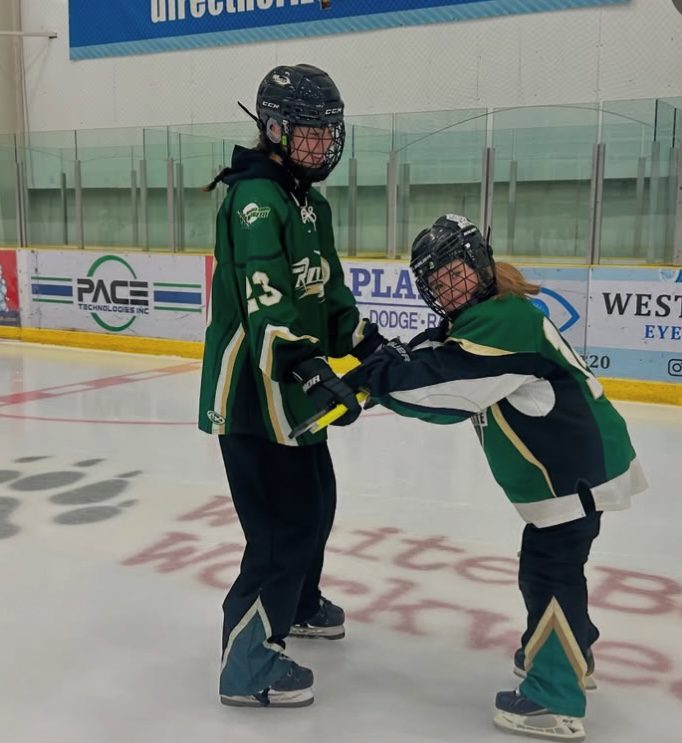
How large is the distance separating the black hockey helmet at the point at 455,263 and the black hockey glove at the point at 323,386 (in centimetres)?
28

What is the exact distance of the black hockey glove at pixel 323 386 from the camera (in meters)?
1.92

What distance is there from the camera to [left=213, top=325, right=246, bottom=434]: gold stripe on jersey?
2145mm

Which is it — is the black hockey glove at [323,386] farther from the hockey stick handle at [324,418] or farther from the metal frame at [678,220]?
the metal frame at [678,220]

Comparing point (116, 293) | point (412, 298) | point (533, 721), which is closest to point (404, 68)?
point (412, 298)

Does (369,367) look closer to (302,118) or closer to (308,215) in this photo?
(308,215)

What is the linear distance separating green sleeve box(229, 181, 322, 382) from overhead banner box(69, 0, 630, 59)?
22.6 feet

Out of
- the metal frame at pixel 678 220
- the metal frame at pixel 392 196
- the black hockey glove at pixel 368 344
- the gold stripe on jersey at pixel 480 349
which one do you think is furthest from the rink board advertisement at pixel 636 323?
the gold stripe on jersey at pixel 480 349

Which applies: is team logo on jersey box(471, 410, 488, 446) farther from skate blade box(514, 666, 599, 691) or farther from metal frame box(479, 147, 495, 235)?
metal frame box(479, 147, 495, 235)

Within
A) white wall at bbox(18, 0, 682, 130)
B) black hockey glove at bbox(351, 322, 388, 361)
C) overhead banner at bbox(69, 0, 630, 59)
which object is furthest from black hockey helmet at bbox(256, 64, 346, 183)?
overhead banner at bbox(69, 0, 630, 59)

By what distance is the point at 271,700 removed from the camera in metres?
2.22

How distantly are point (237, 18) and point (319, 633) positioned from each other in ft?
28.7

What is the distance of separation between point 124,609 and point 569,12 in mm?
6988

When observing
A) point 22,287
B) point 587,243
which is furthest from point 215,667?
point 22,287

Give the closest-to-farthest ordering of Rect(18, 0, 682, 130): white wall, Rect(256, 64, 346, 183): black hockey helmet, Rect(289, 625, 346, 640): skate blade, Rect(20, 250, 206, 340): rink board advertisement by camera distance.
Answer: Rect(256, 64, 346, 183): black hockey helmet < Rect(289, 625, 346, 640): skate blade < Rect(18, 0, 682, 130): white wall < Rect(20, 250, 206, 340): rink board advertisement
